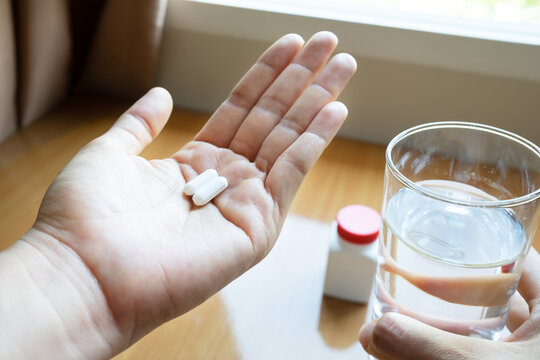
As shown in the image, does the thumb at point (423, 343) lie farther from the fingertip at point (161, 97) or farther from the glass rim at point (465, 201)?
the fingertip at point (161, 97)

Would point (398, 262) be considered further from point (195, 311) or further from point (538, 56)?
point (538, 56)

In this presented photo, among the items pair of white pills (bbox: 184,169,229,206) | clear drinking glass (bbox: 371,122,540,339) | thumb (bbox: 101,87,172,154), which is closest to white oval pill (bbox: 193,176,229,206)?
pair of white pills (bbox: 184,169,229,206)

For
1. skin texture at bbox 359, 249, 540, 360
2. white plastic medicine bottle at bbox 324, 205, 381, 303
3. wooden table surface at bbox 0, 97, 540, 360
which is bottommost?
wooden table surface at bbox 0, 97, 540, 360

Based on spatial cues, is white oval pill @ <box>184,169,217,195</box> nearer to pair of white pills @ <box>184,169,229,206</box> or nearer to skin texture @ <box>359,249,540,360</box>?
pair of white pills @ <box>184,169,229,206</box>

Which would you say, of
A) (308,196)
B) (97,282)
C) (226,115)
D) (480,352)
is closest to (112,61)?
(226,115)

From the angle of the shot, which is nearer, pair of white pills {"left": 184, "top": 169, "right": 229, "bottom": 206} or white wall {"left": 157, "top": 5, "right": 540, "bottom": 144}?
pair of white pills {"left": 184, "top": 169, "right": 229, "bottom": 206}

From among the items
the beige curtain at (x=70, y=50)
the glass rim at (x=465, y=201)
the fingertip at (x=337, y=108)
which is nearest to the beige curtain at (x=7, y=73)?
the beige curtain at (x=70, y=50)

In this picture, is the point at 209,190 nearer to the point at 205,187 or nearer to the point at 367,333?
the point at 205,187
